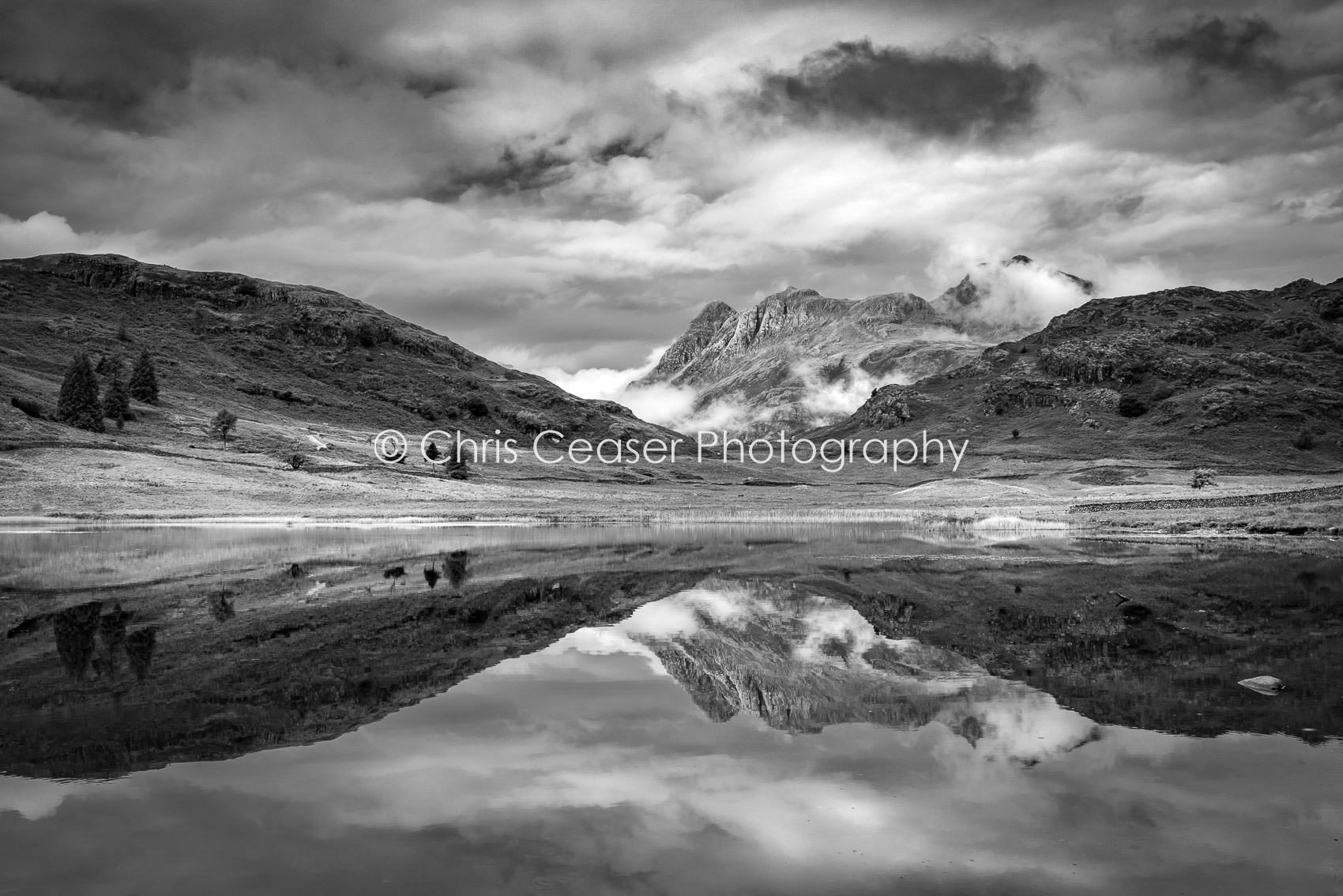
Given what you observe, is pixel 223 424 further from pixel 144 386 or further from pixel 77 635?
A: pixel 77 635

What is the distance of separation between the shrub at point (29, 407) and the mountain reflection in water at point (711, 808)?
148m

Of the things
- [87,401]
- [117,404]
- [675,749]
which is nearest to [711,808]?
[675,749]

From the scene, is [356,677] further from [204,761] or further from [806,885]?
[806,885]

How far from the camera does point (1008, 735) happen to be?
12.8 meters

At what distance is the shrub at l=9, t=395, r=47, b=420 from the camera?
5153 inches

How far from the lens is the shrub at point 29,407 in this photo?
5153 inches

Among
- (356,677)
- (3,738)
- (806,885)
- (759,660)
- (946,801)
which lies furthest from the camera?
(759,660)

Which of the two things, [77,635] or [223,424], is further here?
[223,424]

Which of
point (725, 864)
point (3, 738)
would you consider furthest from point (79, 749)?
point (725, 864)

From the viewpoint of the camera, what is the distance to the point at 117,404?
156m

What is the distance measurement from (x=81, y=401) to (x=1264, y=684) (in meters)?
163

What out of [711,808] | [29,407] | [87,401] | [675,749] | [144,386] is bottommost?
[675,749]

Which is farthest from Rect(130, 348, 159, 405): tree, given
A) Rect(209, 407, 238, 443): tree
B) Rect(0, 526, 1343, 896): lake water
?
Rect(0, 526, 1343, 896): lake water

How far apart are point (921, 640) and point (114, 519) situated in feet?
268
